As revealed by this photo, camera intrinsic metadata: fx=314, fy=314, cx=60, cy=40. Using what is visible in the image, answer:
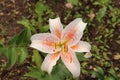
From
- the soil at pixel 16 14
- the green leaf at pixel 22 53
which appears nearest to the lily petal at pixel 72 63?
the green leaf at pixel 22 53

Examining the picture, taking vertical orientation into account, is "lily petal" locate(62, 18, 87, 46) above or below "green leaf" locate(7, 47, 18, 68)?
above

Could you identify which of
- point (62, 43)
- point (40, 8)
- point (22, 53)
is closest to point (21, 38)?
point (22, 53)

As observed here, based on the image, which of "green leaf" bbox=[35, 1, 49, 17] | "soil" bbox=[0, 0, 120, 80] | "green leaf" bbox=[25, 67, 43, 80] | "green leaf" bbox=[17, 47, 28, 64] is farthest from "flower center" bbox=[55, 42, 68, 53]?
"green leaf" bbox=[35, 1, 49, 17]

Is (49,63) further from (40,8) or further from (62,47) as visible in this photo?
(40,8)

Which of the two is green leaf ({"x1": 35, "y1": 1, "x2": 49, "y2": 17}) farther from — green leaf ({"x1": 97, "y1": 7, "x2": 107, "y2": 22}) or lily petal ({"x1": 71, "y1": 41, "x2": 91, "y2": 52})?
lily petal ({"x1": 71, "y1": 41, "x2": 91, "y2": 52})

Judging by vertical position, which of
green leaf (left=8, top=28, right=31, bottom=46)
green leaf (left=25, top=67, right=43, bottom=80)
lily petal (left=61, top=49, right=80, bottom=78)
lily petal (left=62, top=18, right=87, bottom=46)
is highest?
lily petal (left=62, top=18, right=87, bottom=46)

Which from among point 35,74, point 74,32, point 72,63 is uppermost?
point 74,32

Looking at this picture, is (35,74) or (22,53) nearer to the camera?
(22,53)
